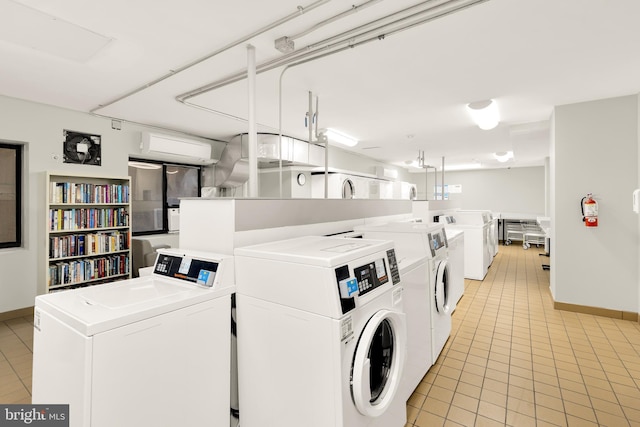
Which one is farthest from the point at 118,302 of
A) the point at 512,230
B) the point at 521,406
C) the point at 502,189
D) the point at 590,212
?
the point at 502,189

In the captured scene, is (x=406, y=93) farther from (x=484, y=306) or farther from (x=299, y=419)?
(x=299, y=419)

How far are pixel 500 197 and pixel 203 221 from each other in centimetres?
1090

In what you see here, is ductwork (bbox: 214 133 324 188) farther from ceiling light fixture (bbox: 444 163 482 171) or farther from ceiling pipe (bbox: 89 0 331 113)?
ceiling light fixture (bbox: 444 163 482 171)

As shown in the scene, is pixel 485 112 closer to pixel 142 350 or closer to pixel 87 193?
pixel 142 350

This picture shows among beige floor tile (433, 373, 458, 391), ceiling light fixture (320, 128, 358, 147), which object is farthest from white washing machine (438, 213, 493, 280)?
beige floor tile (433, 373, 458, 391)

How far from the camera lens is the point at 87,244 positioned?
3807 mm

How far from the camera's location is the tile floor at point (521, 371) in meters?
1.99

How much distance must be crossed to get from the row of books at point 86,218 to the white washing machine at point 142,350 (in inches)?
105

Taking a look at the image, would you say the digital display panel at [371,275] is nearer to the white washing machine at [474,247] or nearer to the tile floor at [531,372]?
the tile floor at [531,372]

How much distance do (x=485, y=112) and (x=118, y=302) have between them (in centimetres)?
420

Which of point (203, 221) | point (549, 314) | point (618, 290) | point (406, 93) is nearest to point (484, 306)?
point (549, 314)

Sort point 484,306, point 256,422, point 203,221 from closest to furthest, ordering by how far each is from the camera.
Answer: point 256,422 → point 203,221 → point 484,306

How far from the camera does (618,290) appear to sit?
352 cm

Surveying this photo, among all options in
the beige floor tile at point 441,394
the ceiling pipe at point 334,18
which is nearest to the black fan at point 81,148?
the ceiling pipe at point 334,18
